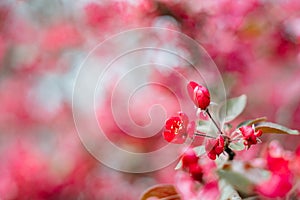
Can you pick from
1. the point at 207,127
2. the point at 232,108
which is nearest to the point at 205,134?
the point at 207,127

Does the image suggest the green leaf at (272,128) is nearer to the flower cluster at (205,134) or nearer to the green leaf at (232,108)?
the flower cluster at (205,134)

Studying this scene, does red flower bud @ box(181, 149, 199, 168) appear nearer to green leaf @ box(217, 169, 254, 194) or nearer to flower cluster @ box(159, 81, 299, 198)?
flower cluster @ box(159, 81, 299, 198)

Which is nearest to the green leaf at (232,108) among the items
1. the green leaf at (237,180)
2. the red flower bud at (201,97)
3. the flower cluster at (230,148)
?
the flower cluster at (230,148)

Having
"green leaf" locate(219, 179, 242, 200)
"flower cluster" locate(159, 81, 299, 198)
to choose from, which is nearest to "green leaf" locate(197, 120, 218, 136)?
"flower cluster" locate(159, 81, 299, 198)

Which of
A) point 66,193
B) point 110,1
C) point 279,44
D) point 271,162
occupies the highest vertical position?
point 110,1

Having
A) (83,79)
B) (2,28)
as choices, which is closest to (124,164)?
(83,79)

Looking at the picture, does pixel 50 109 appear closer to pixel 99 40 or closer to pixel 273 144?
pixel 99 40
